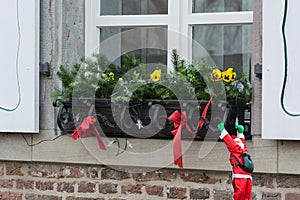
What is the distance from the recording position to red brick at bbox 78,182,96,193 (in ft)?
14.4

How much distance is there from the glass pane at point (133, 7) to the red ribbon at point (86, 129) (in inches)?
33.3

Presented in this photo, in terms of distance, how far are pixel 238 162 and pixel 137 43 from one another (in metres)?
1.50

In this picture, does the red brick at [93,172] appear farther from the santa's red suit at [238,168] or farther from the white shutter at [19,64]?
the santa's red suit at [238,168]

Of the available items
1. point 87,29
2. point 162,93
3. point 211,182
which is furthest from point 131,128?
point 87,29

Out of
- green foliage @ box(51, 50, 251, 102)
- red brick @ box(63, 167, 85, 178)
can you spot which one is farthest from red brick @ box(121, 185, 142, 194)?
green foliage @ box(51, 50, 251, 102)

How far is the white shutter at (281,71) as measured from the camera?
12.6 ft

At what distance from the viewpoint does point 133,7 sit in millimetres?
4617

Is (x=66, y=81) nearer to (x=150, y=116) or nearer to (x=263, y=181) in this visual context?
(x=150, y=116)

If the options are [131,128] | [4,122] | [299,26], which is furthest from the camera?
[4,122]

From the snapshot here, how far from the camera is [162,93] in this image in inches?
160

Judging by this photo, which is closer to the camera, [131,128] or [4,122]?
[131,128]

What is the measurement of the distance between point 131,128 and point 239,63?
2.61 ft

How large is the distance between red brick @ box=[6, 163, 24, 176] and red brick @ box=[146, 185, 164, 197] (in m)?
0.86

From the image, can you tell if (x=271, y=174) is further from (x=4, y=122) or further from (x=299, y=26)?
(x=4, y=122)
